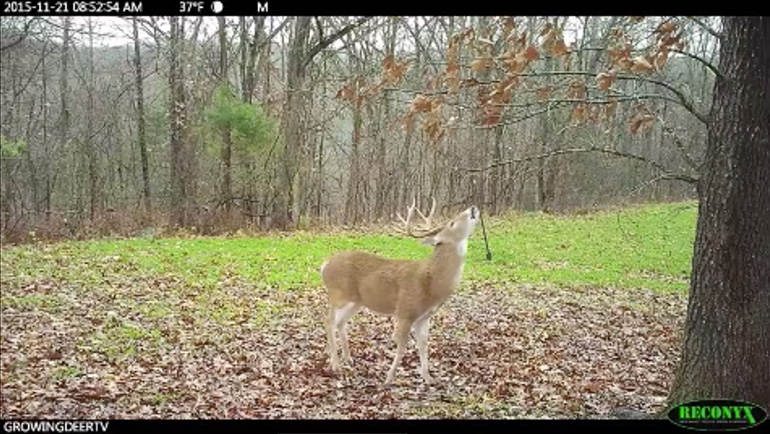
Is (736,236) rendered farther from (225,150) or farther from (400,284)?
(225,150)

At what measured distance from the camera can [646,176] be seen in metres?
3.85

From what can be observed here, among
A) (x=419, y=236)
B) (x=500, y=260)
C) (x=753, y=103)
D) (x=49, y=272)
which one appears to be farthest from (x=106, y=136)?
(x=753, y=103)

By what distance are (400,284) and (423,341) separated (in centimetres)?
28

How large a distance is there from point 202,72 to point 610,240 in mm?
2174

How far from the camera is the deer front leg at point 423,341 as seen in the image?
352 centimetres

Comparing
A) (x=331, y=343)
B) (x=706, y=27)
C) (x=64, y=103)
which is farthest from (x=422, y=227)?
(x=64, y=103)

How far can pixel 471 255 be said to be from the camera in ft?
11.9

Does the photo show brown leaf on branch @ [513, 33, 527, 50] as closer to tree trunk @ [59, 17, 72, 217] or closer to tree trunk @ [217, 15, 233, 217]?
tree trunk @ [217, 15, 233, 217]

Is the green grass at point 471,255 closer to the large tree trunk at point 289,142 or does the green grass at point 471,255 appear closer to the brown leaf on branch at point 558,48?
the large tree trunk at point 289,142

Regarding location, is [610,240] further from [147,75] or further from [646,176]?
[147,75]

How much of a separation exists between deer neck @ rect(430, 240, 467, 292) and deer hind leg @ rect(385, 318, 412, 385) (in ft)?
0.65

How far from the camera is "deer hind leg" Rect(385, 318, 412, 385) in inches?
135

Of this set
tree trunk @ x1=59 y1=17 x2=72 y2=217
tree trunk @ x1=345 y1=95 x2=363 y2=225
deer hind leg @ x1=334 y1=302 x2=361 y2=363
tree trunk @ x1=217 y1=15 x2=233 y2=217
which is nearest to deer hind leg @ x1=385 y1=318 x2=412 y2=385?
deer hind leg @ x1=334 y1=302 x2=361 y2=363

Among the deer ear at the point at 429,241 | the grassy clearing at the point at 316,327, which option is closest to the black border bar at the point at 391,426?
the grassy clearing at the point at 316,327
